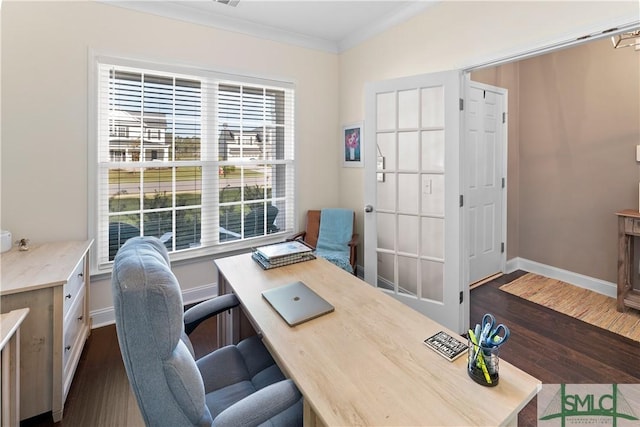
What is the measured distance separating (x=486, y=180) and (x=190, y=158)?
331 centimetres

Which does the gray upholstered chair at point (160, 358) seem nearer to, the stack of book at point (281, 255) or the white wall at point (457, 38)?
the stack of book at point (281, 255)

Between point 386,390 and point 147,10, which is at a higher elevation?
point 147,10

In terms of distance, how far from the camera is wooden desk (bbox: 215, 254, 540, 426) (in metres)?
0.84

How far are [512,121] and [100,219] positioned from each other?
464 cm

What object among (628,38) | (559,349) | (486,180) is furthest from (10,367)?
(628,38)

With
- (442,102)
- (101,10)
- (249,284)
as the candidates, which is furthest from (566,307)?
(101,10)

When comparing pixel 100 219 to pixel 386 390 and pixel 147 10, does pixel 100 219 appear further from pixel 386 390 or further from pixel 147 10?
pixel 386 390

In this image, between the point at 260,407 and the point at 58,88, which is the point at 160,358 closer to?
the point at 260,407

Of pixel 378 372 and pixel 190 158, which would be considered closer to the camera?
pixel 378 372

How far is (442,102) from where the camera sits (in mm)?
2510

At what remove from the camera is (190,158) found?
3.06 meters

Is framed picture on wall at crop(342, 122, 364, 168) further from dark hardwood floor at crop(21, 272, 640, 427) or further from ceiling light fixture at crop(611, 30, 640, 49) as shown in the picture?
ceiling light fixture at crop(611, 30, 640, 49)

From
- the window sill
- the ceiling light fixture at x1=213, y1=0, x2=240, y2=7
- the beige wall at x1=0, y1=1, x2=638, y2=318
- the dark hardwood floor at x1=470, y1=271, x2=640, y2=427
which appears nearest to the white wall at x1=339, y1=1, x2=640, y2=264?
the beige wall at x1=0, y1=1, x2=638, y2=318

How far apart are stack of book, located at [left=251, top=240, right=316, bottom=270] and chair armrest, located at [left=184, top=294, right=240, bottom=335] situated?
31cm
